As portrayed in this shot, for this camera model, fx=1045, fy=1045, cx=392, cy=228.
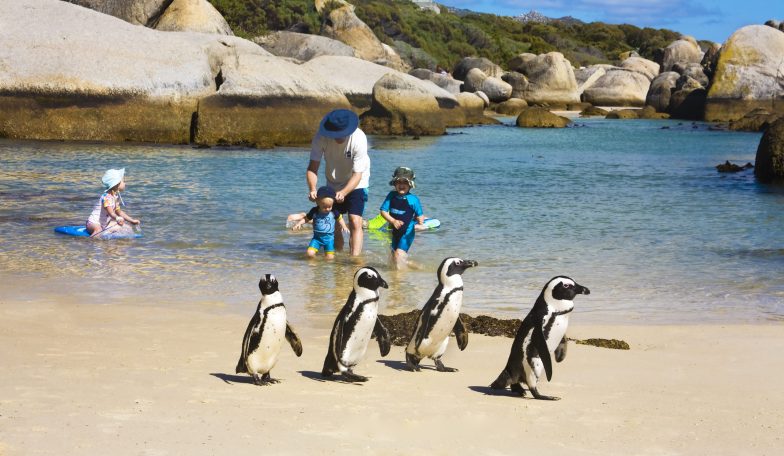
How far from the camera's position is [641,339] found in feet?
22.0

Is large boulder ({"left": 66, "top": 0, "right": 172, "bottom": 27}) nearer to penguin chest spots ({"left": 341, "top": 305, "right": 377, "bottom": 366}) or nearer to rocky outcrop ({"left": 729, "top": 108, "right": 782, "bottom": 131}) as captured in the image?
rocky outcrop ({"left": 729, "top": 108, "right": 782, "bottom": 131})

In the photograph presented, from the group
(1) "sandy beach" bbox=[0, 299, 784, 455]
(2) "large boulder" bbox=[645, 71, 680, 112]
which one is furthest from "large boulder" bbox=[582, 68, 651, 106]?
(1) "sandy beach" bbox=[0, 299, 784, 455]

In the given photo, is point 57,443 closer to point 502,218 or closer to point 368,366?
point 368,366

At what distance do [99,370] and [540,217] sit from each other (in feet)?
31.0

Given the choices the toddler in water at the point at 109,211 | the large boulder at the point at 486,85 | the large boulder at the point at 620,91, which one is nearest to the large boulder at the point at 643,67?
the large boulder at the point at 620,91

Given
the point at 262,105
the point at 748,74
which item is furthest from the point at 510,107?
the point at 262,105

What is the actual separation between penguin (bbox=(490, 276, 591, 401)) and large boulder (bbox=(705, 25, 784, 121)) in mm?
42427

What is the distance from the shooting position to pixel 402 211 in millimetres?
9492

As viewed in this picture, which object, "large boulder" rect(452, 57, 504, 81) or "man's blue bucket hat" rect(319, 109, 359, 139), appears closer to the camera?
"man's blue bucket hat" rect(319, 109, 359, 139)

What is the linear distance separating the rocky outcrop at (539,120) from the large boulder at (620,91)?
18.0m

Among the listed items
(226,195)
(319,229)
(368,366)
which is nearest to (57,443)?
(368,366)

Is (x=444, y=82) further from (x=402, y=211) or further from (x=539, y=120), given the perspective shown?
(x=402, y=211)

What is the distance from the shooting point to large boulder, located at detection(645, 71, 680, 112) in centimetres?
5259

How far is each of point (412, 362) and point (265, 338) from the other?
911 mm
